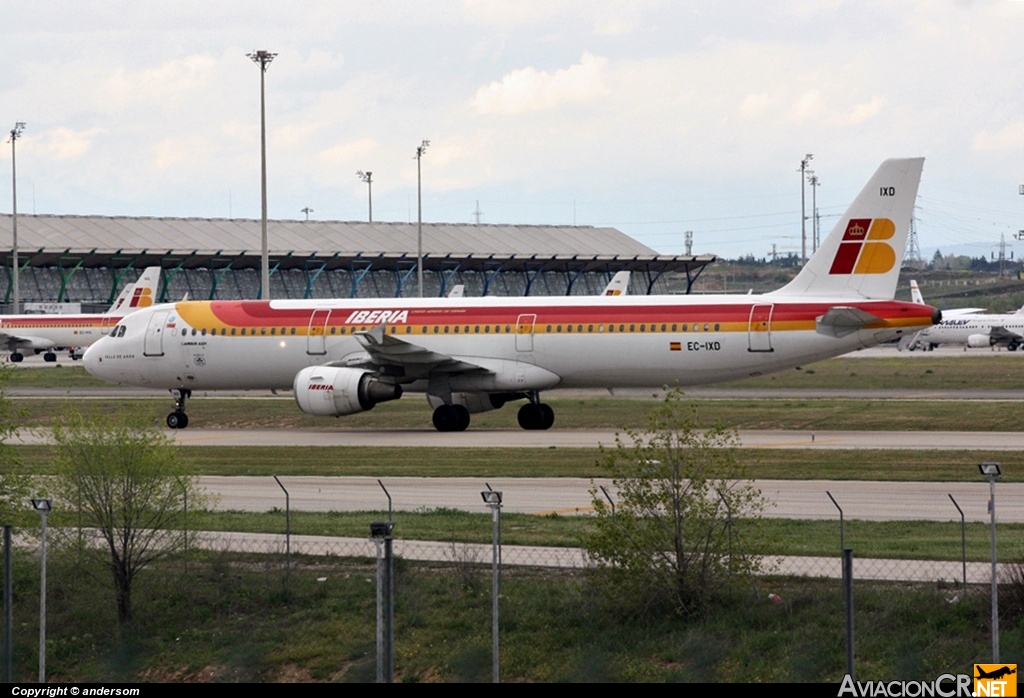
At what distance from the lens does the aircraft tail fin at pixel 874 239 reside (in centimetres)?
3672

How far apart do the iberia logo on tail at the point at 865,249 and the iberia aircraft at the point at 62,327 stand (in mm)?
62541

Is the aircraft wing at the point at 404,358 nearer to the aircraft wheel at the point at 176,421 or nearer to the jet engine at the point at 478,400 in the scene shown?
the jet engine at the point at 478,400

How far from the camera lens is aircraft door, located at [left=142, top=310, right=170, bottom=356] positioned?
143 feet

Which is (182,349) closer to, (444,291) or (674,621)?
(674,621)

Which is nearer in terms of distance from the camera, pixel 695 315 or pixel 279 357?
pixel 695 315

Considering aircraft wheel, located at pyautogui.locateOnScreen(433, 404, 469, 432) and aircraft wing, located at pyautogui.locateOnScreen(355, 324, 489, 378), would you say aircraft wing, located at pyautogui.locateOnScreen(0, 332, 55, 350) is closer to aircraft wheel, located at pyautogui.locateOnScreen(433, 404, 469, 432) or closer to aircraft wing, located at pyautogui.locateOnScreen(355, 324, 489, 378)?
aircraft wing, located at pyautogui.locateOnScreen(355, 324, 489, 378)

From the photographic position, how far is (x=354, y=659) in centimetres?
1683

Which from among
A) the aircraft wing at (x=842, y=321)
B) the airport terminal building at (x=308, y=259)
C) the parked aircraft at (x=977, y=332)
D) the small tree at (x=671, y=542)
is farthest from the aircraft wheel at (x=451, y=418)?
the airport terminal building at (x=308, y=259)

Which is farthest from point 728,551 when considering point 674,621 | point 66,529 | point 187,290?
point 187,290

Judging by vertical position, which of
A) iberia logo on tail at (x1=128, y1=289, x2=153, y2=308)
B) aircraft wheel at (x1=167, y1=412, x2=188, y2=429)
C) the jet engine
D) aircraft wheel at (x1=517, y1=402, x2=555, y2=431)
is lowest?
aircraft wheel at (x1=167, y1=412, x2=188, y2=429)

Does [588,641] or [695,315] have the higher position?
[695,315]

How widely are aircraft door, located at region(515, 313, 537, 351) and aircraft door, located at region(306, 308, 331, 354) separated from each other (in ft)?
19.6

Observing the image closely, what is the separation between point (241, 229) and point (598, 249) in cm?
3478

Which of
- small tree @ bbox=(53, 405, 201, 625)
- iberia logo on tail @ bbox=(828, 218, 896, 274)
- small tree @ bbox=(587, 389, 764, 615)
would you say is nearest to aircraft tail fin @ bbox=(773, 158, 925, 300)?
iberia logo on tail @ bbox=(828, 218, 896, 274)
